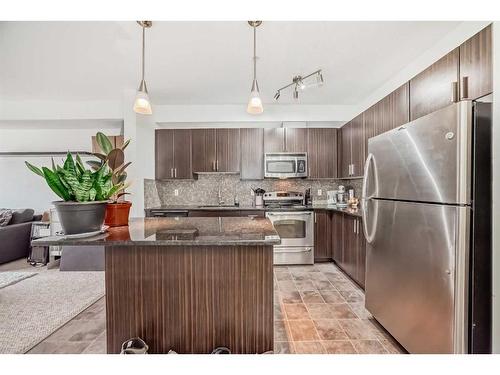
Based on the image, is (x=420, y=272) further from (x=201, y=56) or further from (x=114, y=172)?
(x=201, y=56)

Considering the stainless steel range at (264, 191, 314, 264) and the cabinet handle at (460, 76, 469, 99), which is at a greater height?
the cabinet handle at (460, 76, 469, 99)

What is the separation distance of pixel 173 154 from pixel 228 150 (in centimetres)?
90

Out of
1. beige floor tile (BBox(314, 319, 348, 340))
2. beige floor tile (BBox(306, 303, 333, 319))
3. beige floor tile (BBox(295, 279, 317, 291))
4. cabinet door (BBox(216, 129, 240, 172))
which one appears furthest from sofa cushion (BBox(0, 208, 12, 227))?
beige floor tile (BBox(314, 319, 348, 340))

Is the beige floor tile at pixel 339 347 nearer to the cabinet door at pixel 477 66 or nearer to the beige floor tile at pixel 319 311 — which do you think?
the beige floor tile at pixel 319 311

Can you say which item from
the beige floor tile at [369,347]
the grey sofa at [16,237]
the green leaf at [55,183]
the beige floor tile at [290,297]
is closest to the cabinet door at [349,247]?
the beige floor tile at [290,297]

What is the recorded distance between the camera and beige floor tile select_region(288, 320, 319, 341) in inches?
78.4

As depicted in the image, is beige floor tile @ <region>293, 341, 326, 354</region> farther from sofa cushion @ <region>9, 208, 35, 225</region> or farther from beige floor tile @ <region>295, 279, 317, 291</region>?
sofa cushion @ <region>9, 208, 35, 225</region>

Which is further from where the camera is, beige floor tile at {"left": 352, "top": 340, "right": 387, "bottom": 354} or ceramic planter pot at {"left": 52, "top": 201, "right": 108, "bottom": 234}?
beige floor tile at {"left": 352, "top": 340, "right": 387, "bottom": 354}

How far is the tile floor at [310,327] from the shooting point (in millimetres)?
1878

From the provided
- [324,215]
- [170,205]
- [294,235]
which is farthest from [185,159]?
[324,215]

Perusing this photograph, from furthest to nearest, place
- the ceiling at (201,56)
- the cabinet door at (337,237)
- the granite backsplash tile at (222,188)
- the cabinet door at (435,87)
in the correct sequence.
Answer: the granite backsplash tile at (222,188) → the cabinet door at (337,237) → the ceiling at (201,56) → the cabinet door at (435,87)

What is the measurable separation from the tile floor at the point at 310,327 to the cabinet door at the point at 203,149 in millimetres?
2173

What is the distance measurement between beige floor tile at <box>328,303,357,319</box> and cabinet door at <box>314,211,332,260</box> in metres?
1.30
